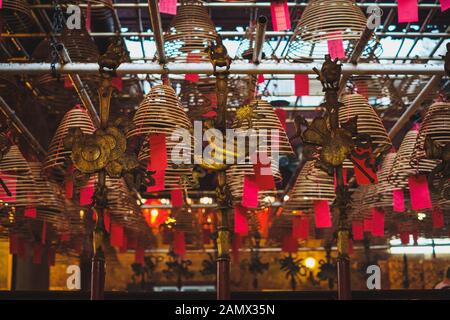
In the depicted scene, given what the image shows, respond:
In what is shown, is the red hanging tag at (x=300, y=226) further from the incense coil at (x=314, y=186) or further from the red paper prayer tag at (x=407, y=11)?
the red paper prayer tag at (x=407, y=11)

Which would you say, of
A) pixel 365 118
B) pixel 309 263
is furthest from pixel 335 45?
pixel 309 263

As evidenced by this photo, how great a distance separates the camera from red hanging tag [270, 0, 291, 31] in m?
4.91

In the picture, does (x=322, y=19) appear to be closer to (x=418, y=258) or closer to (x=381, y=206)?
(x=381, y=206)

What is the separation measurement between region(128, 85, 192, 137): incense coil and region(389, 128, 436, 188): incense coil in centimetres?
171

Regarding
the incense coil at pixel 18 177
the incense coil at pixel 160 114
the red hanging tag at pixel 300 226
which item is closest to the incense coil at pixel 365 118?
the incense coil at pixel 160 114

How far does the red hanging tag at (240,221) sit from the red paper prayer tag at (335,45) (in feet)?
7.87

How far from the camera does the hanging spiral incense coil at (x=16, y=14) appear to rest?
5023 millimetres

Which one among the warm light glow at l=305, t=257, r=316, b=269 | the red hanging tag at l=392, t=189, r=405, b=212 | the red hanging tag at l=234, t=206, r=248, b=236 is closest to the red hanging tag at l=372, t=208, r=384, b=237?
the red hanging tag at l=392, t=189, r=405, b=212

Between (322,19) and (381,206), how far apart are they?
247 cm

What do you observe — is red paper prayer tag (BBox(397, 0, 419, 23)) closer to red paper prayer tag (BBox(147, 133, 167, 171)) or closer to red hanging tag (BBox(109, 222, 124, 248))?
red paper prayer tag (BBox(147, 133, 167, 171))

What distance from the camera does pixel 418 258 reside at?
39.8 feet

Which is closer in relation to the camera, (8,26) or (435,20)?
(8,26)

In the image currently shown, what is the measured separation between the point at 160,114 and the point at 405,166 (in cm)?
198

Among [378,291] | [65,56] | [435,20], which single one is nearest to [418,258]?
[435,20]
